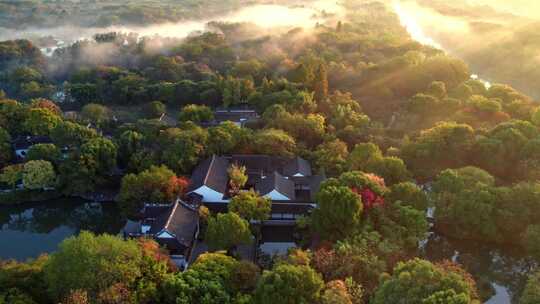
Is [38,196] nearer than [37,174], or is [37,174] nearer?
[37,174]

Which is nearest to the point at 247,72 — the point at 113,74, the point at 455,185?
the point at 113,74

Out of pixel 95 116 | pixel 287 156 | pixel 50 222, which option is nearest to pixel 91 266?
pixel 50 222

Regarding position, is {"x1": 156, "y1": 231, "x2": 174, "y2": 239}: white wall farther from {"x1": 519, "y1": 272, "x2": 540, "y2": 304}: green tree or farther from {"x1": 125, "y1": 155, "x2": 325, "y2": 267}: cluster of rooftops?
{"x1": 519, "y1": 272, "x2": 540, "y2": 304}: green tree

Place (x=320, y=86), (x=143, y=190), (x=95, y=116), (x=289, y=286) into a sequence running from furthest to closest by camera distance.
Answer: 1. (x=320, y=86)
2. (x=95, y=116)
3. (x=143, y=190)
4. (x=289, y=286)

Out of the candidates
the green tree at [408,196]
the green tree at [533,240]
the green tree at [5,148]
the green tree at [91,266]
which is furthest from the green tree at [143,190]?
the green tree at [533,240]

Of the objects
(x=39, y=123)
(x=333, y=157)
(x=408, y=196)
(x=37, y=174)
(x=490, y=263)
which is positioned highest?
(x=39, y=123)

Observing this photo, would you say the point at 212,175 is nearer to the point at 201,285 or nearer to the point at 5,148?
the point at 201,285

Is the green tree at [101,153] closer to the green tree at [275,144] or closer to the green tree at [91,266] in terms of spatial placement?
the green tree at [275,144]

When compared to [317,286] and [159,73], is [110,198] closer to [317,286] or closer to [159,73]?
[317,286]
